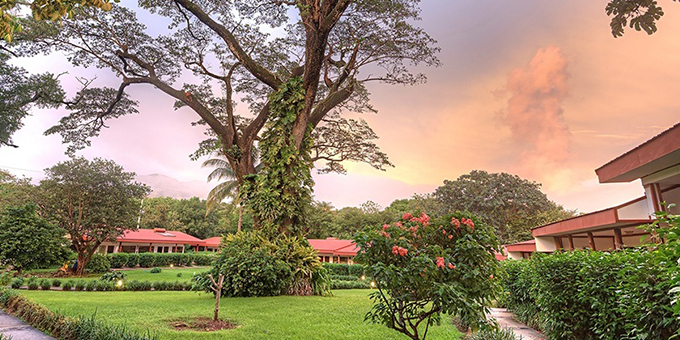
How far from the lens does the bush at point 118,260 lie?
26094 millimetres

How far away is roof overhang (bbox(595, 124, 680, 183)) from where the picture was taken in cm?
512

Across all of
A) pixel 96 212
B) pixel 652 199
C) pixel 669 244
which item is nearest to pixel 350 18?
pixel 652 199

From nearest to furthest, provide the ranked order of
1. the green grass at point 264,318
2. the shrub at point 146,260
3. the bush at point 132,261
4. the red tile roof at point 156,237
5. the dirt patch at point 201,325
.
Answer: the green grass at point 264,318 → the dirt patch at point 201,325 → the bush at point 132,261 → the shrub at point 146,260 → the red tile roof at point 156,237

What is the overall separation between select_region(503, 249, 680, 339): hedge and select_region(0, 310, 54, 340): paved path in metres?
6.41

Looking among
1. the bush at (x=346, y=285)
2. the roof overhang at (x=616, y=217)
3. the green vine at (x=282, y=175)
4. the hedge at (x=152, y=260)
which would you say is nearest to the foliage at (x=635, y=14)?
the roof overhang at (x=616, y=217)

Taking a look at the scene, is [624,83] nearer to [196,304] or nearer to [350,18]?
[350,18]

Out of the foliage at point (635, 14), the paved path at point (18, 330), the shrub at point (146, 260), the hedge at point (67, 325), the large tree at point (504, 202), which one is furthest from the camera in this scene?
the large tree at point (504, 202)

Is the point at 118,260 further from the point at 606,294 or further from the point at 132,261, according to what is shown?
the point at 606,294

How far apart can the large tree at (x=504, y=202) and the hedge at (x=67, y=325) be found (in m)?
27.2

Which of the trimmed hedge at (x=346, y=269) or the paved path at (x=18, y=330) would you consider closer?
the paved path at (x=18, y=330)

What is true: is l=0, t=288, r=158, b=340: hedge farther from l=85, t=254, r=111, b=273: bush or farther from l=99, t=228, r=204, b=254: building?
l=99, t=228, r=204, b=254: building

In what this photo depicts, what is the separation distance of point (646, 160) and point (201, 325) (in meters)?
8.17

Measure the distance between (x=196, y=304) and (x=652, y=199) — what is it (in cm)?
1004

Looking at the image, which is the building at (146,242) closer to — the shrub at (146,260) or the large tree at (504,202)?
the shrub at (146,260)
